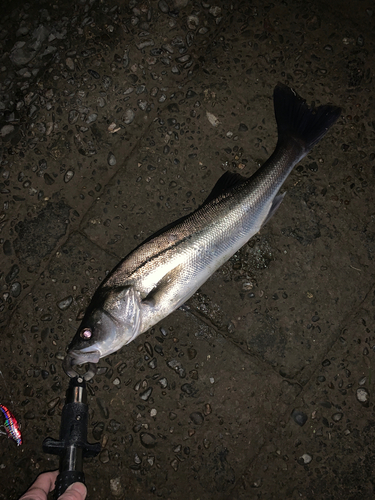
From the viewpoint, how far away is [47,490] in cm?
292

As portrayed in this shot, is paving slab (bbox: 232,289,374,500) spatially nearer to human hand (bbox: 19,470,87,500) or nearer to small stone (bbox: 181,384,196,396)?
small stone (bbox: 181,384,196,396)

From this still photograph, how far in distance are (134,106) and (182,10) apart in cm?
111

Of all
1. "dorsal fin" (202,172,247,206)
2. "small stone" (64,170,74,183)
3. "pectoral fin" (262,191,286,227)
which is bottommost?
"pectoral fin" (262,191,286,227)

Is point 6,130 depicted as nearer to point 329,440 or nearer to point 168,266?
point 168,266

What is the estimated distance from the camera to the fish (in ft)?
9.03

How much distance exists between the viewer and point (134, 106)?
3.58 metres

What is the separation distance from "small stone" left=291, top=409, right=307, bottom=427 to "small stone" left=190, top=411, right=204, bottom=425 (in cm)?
84

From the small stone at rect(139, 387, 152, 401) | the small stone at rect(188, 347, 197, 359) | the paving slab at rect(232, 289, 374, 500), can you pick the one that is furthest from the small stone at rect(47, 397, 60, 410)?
the paving slab at rect(232, 289, 374, 500)

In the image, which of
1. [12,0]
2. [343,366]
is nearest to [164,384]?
[343,366]

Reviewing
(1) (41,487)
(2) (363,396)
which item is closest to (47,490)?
(1) (41,487)

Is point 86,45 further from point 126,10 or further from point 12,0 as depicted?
point 12,0

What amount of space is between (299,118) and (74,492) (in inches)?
141

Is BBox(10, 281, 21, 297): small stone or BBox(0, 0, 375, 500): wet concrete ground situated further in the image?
BBox(10, 281, 21, 297): small stone

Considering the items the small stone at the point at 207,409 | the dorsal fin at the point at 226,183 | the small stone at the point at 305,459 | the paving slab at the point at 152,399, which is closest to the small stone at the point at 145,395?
the paving slab at the point at 152,399
